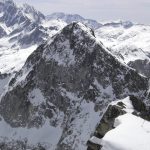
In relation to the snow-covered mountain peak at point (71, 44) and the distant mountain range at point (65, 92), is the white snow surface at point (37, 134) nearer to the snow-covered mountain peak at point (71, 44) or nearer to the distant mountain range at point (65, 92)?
the distant mountain range at point (65, 92)

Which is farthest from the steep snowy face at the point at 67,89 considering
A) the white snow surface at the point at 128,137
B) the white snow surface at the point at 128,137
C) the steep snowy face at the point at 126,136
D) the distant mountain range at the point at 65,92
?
the white snow surface at the point at 128,137

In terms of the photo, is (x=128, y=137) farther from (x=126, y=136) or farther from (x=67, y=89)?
(x=67, y=89)

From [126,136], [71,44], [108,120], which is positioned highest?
[126,136]

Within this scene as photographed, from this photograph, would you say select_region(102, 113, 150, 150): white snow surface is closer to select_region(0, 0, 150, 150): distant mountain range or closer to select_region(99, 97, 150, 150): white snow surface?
select_region(99, 97, 150, 150): white snow surface

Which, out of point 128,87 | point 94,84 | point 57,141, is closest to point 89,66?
point 94,84

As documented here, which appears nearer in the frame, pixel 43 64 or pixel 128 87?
pixel 128 87

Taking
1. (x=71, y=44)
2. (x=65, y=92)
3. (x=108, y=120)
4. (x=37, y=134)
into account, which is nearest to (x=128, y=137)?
(x=108, y=120)

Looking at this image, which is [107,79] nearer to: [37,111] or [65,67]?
[65,67]

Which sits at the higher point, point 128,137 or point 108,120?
point 128,137
